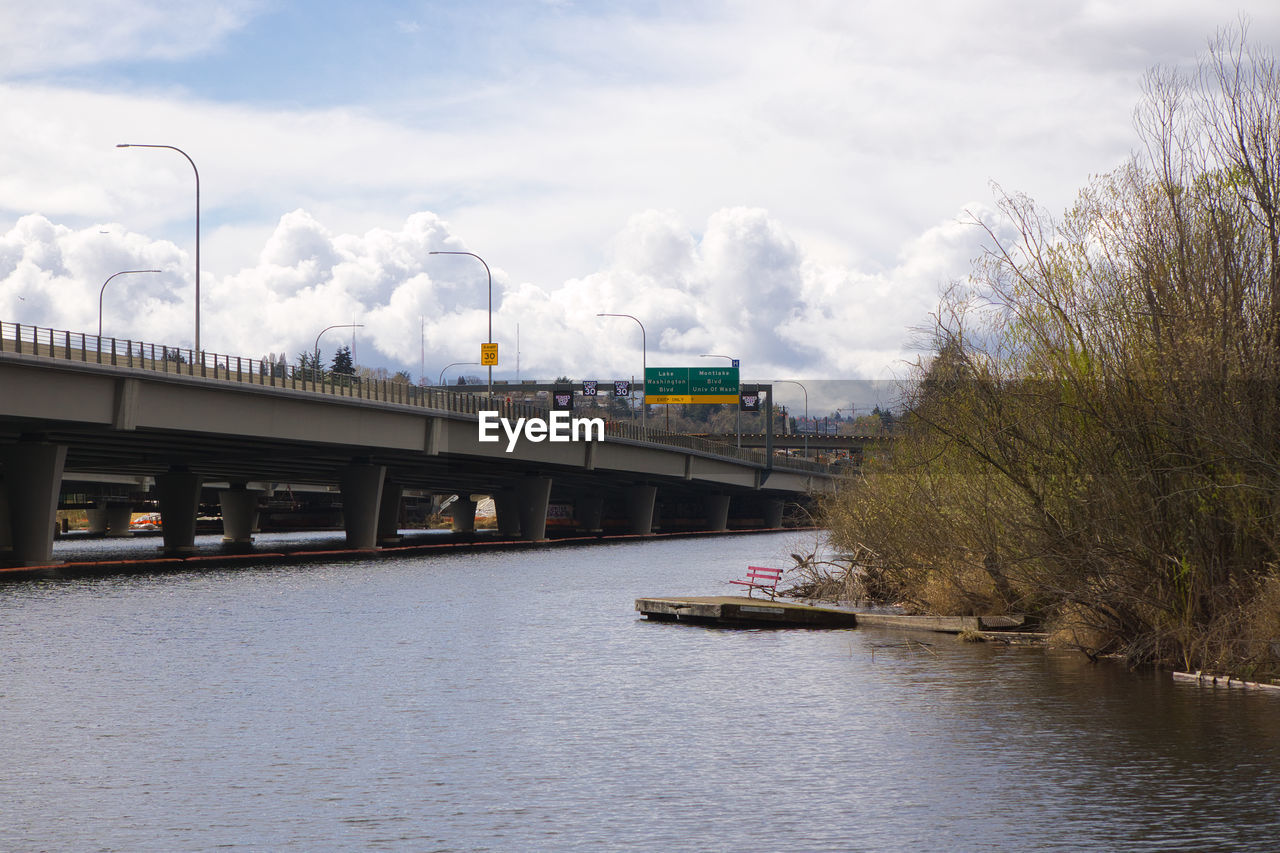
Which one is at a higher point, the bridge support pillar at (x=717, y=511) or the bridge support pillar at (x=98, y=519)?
the bridge support pillar at (x=717, y=511)

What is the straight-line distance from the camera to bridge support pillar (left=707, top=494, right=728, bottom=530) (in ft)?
441

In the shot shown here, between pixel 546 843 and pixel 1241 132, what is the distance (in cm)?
1814

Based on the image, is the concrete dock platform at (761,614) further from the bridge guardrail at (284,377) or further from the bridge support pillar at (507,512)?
the bridge support pillar at (507,512)

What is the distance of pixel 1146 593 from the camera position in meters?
26.6

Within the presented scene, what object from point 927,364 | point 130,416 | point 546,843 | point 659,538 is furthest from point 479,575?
point 659,538

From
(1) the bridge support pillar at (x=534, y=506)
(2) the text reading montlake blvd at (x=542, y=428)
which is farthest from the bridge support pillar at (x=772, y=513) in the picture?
(2) the text reading montlake blvd at (x=542, y=428)

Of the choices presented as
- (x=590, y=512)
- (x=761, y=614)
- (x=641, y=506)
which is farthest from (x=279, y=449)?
(x=590, y=512)

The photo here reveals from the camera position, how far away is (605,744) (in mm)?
20688

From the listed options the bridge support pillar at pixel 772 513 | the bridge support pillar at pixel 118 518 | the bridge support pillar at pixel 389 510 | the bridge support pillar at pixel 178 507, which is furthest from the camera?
the bridge support pillar at pixel 772 513

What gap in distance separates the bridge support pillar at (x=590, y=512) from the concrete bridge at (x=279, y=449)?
195 millimetres

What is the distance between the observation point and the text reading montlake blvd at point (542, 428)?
8169 centimetres

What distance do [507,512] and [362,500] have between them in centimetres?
4133

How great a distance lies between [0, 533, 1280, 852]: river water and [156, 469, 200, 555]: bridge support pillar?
49534mm

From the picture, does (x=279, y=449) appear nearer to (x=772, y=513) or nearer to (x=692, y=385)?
(x=692, y=385)
